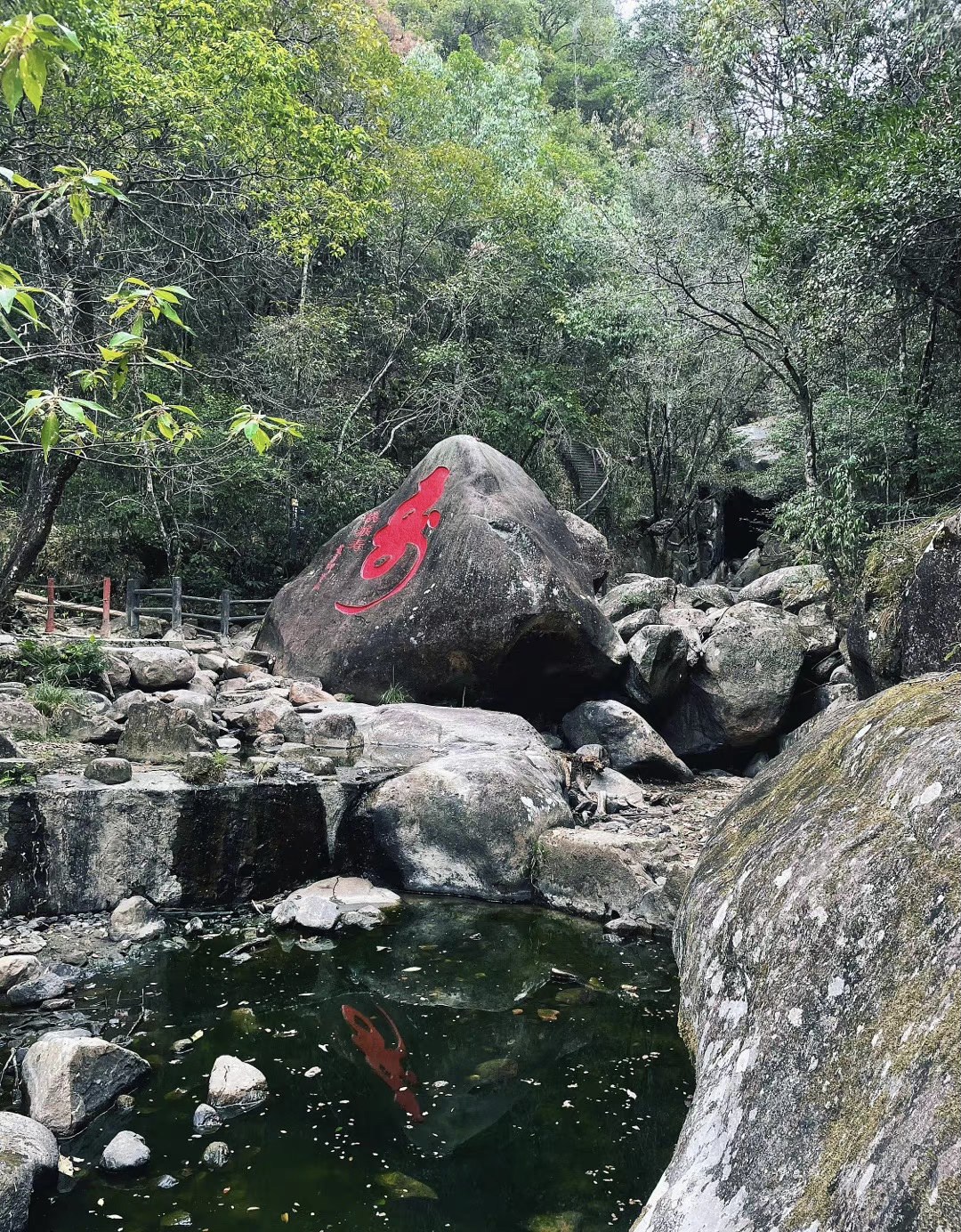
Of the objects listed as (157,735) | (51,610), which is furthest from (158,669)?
(51,610)

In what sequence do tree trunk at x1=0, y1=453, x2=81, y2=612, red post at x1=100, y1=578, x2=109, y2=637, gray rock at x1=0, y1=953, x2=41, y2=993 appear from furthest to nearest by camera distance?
red post at x1=100, y1=578, x2=109, y2=637 < tree trunk at x1=0, y1=453, x2=81, y2=612 < gray rock at x1=0, y1=953, x2=41, y2=993

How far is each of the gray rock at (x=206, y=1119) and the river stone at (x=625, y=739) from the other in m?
7.50

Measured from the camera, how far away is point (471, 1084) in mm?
4902

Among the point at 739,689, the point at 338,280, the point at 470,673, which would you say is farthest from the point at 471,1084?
the point at 338,280

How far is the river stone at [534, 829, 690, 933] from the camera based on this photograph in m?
6.96

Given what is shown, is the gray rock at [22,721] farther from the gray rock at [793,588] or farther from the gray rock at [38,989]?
the gray rock at [793,588]

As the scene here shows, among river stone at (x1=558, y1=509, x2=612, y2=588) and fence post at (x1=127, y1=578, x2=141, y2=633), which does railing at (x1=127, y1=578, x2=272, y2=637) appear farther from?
river stone at (x1=558, y1=509, x2=612, y2=588)

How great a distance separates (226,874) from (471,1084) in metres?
3.36

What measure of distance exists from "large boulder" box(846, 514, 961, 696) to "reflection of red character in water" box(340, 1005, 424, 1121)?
397 centimetres

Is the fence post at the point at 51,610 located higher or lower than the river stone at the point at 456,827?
higher

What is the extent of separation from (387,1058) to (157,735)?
4.43 metres

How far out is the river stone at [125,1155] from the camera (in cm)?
400

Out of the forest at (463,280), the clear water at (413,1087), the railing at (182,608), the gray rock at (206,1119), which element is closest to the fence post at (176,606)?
the railing at (182,608)

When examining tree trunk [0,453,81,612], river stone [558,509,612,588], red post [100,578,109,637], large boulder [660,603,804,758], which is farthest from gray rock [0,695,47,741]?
river stone [558,509,612,588]
